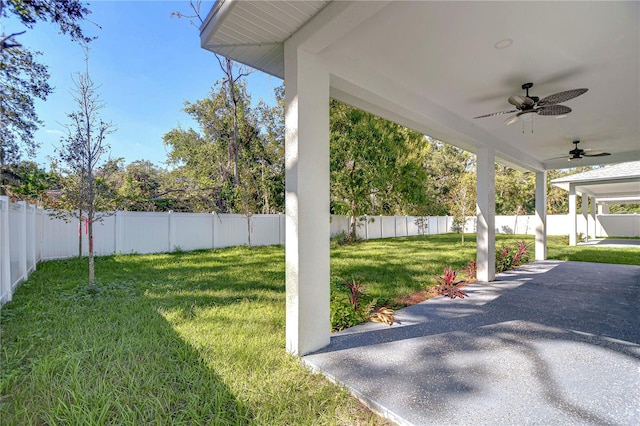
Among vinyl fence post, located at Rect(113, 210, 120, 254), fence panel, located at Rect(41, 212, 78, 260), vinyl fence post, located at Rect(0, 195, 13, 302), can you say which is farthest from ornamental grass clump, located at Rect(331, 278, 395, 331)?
fence panel, located at Rect(41, 212, 78, 260)

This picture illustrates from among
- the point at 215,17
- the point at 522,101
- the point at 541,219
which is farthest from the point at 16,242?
the point at 541,219

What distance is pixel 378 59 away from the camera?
304cm

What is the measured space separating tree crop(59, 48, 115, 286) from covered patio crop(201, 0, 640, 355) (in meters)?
3.09

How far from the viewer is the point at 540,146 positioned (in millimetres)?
6754

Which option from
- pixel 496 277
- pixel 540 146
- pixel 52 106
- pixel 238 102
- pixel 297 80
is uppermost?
pixel 238 102

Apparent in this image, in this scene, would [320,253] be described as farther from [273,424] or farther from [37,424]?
[37,424]

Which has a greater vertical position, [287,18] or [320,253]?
[287,18]

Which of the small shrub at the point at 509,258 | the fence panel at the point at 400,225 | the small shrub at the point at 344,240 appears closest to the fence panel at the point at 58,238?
the small shrub at the point at 344,240

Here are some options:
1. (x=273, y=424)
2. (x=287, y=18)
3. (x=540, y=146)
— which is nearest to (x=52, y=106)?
(x=287, y=18)

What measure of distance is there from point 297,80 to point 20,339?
3.53 m

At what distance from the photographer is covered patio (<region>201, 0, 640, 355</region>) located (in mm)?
2336

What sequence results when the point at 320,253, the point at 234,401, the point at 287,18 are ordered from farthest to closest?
the point at 320,253
the point at 287,18
the point at 234,401

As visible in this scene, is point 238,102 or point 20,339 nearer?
point 20,339

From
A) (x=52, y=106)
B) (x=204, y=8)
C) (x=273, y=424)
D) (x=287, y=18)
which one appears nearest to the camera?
(x=273, y=424)
